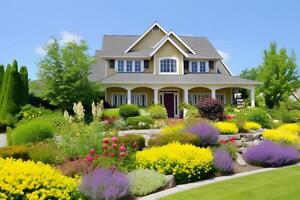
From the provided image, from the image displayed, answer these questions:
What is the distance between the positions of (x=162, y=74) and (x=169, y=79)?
1.82 m

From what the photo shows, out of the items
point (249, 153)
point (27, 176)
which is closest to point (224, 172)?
point (249, 153)

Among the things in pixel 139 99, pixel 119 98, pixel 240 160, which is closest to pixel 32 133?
pixel 240 160

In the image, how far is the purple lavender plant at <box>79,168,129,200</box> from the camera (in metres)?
6.52

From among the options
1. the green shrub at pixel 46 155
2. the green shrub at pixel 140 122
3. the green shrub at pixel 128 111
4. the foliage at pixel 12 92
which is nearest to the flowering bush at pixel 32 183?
the green shrub at pixel 46 155

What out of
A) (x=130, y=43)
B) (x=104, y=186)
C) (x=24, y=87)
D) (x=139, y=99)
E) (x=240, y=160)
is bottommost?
(x=240, y=160)

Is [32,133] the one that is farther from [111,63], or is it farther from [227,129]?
[111,63]

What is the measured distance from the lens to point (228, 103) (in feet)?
107

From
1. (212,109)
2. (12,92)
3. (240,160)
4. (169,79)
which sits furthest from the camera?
(169,79)

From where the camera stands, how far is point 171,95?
1240 inches

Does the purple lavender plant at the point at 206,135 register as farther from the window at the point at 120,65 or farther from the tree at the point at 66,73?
the window at the point at 120,65

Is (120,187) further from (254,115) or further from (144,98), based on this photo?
(144,98)

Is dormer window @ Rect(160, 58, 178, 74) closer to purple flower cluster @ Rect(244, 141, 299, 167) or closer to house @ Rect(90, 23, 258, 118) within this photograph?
house @ Rect(90, 23, 258, 118)

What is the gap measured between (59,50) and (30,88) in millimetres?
5366

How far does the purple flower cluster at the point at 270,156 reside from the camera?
36.5ft
